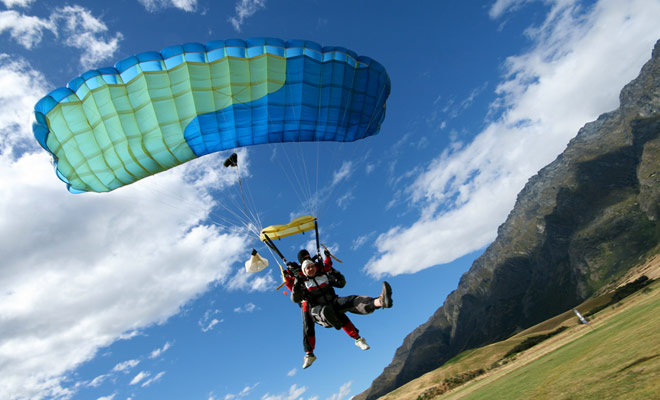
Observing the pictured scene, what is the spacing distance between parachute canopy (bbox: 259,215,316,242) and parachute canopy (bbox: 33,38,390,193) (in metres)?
4.45

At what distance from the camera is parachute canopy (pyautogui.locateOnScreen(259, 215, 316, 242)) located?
10.7m

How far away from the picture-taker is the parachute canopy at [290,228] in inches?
422

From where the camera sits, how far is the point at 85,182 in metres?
12.5

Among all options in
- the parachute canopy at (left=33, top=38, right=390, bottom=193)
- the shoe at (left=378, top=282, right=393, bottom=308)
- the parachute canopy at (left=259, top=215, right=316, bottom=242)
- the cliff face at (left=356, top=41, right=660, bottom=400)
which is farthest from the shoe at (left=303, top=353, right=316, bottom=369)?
the cliff face at (left=356, top=41, right=660, bottom=400)

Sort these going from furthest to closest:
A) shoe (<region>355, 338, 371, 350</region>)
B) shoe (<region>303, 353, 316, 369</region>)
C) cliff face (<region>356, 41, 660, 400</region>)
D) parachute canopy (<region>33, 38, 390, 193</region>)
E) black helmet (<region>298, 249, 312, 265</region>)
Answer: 1. cliff face (<region>356, 41, 660, 400</region>)
2. parachute canopy (<region>33, 38, 390, 193</region>)
3. black helmet (<region>298, 249, 312, 265</region>)
4. shoe (<region>303, 353, 316, 369</region>)
5. shoe (<region>355, 338, 371, 350</region>)

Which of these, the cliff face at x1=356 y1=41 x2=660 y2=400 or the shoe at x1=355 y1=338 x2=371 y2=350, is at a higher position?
the cliff face at x1=356 y1=41 x2=660 y2=400

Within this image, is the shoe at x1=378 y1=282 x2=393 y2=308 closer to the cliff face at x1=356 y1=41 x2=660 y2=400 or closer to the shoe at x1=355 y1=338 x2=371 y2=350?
the shoe at x1=355 y1=338 x2=371 y2=350

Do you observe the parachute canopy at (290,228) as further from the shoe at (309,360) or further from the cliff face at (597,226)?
the cliff face at (597,226)

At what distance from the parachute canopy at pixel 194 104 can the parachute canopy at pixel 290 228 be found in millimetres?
4448

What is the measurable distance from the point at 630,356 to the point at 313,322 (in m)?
7.96

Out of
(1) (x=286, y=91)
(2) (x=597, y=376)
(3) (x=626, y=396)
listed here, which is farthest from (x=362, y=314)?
(1) (x=286, y=91)

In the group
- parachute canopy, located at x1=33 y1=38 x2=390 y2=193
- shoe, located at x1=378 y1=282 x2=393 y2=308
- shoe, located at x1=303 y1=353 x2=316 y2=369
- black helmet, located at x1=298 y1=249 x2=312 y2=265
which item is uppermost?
parachute canopy, located at x1=33 y1=38 x2=390 y2=193

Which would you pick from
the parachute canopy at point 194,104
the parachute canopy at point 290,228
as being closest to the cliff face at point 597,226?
the parachute canopy at point 194,104

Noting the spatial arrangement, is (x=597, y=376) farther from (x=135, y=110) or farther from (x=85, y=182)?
(x=85, y=182)
